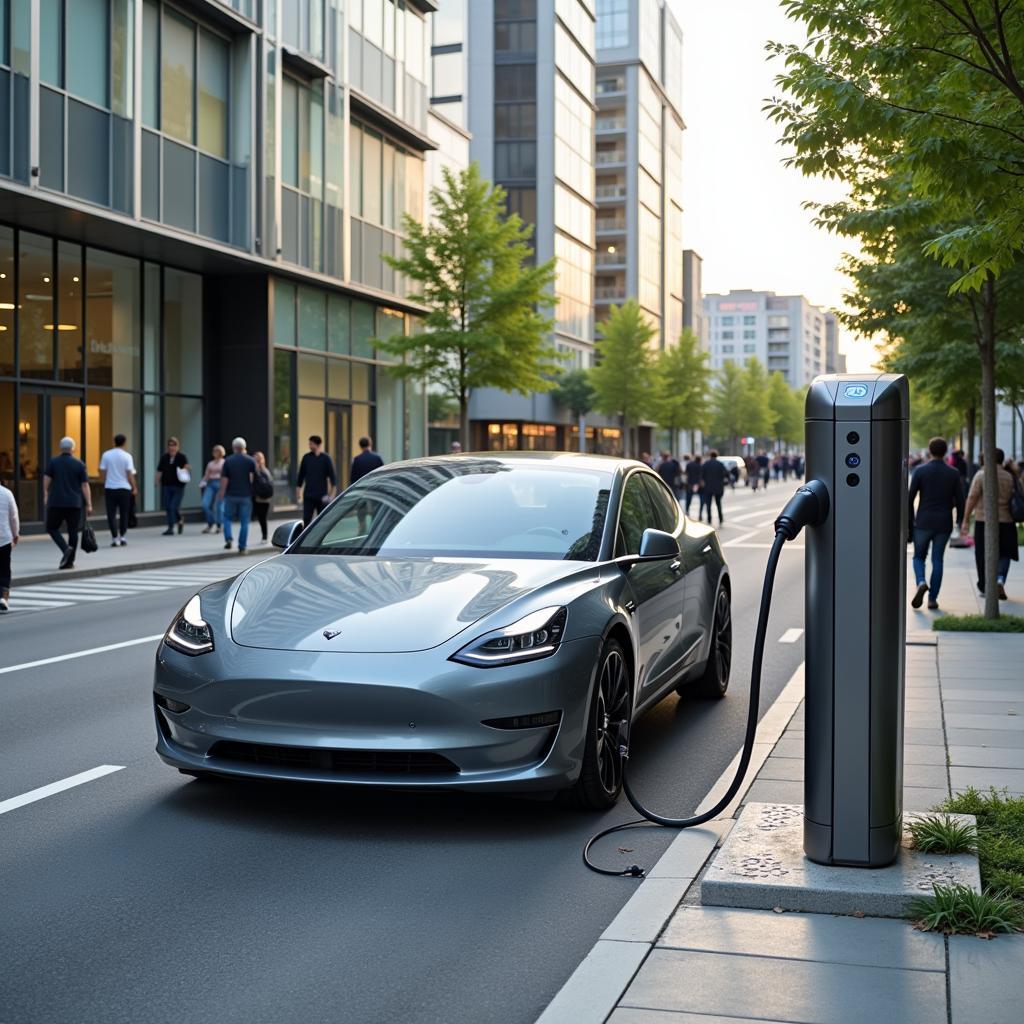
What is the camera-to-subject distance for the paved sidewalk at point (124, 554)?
61.1 ft

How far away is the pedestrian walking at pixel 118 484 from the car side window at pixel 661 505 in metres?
17.0

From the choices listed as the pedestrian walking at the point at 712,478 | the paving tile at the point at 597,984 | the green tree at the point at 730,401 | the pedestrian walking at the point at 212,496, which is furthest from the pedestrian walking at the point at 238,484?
the green tree at the point at 730,401

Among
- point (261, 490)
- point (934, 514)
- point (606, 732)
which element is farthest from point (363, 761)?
point (261, 490)

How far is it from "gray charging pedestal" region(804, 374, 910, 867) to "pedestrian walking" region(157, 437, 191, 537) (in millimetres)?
23547

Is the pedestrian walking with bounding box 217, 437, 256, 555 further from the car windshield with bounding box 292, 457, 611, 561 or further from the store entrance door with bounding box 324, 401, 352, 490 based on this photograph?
the car windshield with bounding box 292, 457, 611, 561

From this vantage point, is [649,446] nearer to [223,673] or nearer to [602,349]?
[602,349]

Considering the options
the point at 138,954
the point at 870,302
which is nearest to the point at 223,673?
the point at 138,954

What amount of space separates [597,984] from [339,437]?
33046 mm

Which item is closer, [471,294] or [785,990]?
[785,990]

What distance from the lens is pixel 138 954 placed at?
164 inches

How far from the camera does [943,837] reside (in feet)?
15.7

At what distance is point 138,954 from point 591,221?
73.2 metres

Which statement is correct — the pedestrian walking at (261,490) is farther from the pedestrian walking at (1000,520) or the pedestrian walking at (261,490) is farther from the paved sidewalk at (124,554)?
the pedestrian walking at (1000,520)

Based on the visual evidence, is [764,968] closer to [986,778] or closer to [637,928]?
[637,928]
